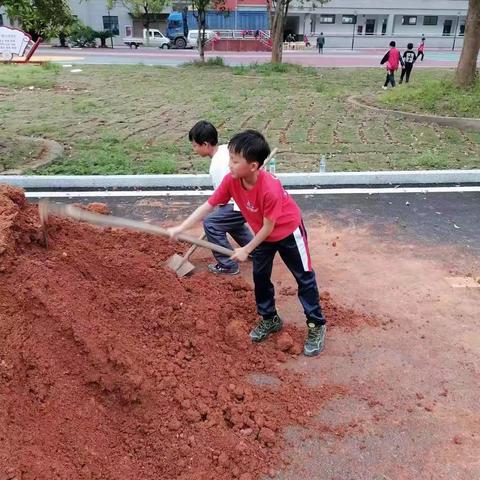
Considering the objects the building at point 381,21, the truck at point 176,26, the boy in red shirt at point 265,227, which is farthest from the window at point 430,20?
the boy in red shirt at point 265,227

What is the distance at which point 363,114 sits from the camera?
1080cm

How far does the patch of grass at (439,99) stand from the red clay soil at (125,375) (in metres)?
7.89

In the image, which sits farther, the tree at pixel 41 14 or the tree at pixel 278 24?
the tree at pixel 278 24

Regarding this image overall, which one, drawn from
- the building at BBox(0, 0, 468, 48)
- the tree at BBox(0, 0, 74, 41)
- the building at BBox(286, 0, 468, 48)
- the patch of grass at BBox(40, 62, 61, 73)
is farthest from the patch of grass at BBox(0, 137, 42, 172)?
the building at BBox(286, 0, 468, 48)

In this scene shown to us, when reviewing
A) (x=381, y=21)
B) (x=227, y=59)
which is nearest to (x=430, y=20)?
(x=381, y=21)

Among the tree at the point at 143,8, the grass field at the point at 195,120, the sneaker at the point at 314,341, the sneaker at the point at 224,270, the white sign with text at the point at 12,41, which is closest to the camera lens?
the sneaker at the point at 314,341

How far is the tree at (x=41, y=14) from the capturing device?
662 cm

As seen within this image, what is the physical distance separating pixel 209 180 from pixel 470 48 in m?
7.61

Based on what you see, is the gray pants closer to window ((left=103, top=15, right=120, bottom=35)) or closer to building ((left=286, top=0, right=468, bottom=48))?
building ((left=286, top=0, right=468, bottom=48))

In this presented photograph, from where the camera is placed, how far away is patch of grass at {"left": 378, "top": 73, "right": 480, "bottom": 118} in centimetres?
1022

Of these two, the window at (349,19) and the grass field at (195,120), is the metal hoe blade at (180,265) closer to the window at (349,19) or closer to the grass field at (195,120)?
the grass field at (195,120)

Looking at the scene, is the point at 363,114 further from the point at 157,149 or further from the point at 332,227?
the point at 332,227

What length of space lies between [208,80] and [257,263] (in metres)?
14.0

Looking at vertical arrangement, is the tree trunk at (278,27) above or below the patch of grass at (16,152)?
above
